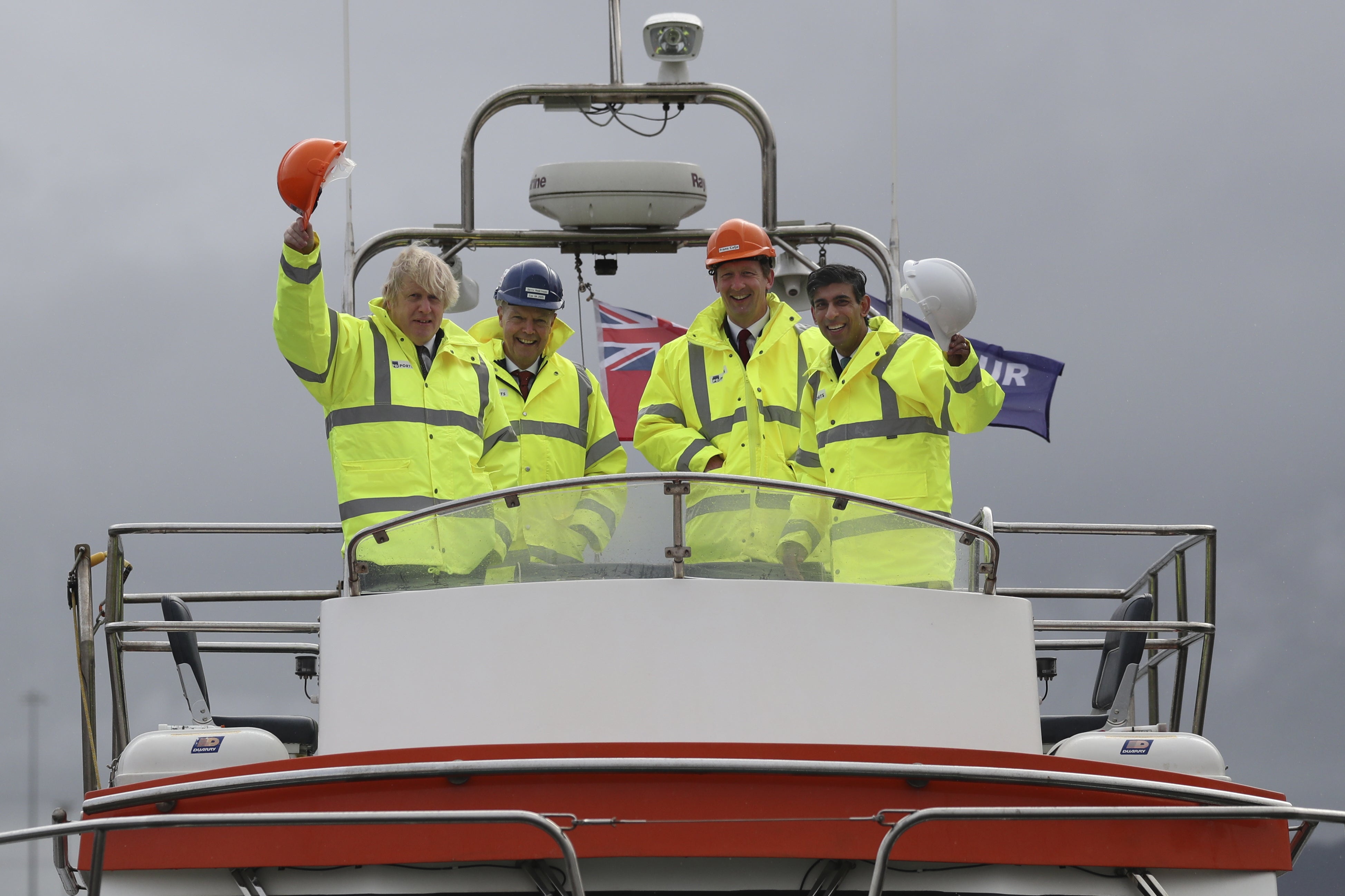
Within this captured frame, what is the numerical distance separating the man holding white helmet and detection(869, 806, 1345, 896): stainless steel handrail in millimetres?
1731

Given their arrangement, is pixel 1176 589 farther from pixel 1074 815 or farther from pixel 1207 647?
pixel 1074 815

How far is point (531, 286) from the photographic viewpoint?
21.7ft

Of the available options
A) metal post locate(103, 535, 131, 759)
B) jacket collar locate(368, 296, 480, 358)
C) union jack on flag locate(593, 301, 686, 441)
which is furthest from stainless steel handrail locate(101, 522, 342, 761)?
union jack on flag locate(593, 301, 686, 441)

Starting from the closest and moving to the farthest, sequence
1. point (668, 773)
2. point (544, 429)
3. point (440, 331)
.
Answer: point (668, 773)
point (440, 331)
point (544, 429)

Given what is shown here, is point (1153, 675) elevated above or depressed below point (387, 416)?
below

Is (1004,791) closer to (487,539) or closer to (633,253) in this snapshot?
(487,539)

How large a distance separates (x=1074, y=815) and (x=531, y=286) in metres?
3.58

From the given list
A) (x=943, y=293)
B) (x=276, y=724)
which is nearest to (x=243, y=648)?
(x=276, y=724)

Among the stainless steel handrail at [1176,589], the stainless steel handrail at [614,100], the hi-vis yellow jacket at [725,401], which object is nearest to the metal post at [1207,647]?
the stainless steel handrail at [1176,589]

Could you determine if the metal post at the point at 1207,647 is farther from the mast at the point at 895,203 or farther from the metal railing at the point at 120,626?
the metal railing at the point at 120,626

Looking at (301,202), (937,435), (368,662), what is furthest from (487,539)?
(937,435)

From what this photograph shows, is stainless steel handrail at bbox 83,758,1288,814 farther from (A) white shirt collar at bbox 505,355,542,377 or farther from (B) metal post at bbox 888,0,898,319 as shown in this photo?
(B) metal post at bbox 888,0,898,319

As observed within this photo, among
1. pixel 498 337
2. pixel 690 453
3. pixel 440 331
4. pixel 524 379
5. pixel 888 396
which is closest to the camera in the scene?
pixel 888 396

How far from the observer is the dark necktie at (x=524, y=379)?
6832mm
